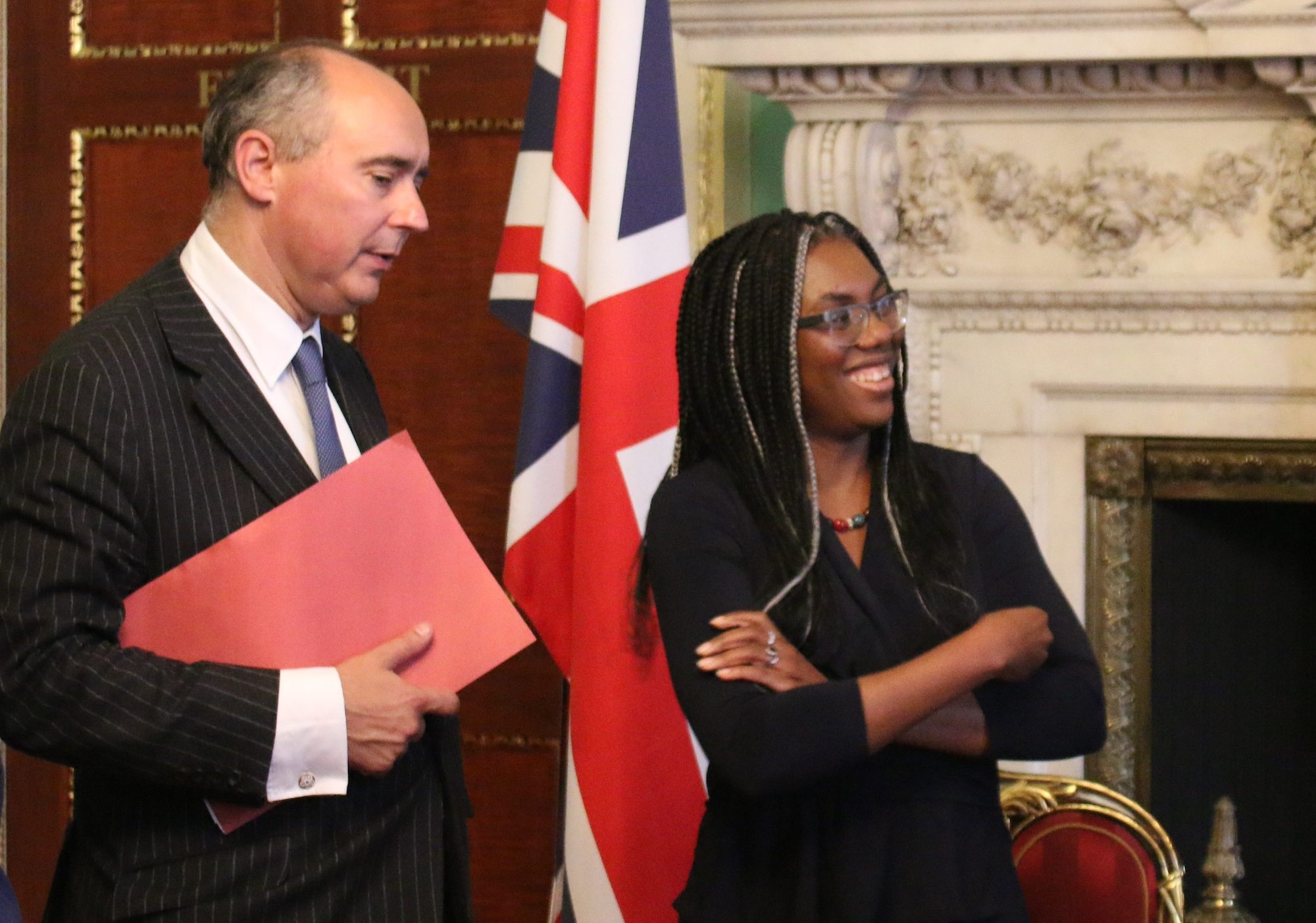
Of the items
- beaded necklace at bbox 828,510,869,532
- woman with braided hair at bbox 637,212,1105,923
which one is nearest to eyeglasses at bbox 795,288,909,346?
woman with braided hair at bbox 637,212,1105,923

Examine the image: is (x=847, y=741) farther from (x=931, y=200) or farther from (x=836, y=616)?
(x=931, y=200)

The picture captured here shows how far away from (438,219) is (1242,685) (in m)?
1.96

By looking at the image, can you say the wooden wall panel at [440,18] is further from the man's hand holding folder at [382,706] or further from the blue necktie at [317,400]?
the man's hand holding folder at [382,706]

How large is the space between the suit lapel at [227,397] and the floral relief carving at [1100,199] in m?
1.72

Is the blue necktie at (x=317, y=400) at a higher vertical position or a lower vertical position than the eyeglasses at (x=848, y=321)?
lower

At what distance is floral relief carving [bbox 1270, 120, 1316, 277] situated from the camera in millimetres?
2785

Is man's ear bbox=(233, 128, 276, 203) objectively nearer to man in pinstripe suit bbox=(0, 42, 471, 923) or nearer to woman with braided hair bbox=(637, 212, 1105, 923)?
man in pinstripe suit bbox=(0, 42, 471, 923)

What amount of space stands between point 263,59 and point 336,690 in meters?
0.69

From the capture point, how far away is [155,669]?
4.64 ft

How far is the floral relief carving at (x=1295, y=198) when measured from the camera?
279 cm

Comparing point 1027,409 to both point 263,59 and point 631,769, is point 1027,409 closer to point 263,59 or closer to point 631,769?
point 631,769

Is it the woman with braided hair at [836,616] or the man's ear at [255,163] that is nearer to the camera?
the woman with braided hair at [836,616]

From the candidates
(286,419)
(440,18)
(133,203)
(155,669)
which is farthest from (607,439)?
(133,203)

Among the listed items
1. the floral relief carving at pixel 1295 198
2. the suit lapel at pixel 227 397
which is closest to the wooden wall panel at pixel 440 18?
the floral relief carving at pixel 1295 198
